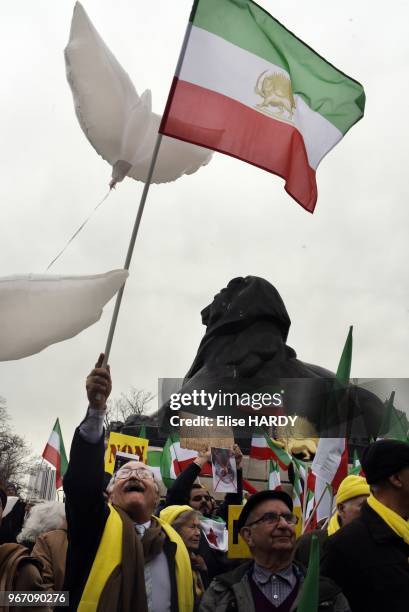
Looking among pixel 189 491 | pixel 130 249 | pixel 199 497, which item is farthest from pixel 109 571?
pixel 199 497

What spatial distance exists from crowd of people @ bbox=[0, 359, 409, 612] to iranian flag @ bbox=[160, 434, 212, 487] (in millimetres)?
5618

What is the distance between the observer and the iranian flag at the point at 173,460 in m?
9.50

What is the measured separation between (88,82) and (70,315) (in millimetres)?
1408

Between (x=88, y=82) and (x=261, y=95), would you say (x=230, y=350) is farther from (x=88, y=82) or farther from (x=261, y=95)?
(x=88, y=82)

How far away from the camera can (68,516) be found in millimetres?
3498

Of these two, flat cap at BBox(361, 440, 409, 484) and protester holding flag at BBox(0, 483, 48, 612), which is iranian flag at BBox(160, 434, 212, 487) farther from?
flat cap at BBox(361, 440, 409, 484)

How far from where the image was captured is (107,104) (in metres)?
4.30

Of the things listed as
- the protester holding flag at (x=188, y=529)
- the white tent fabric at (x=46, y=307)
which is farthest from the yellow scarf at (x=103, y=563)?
the protester holding flag at (x=188, y=529)

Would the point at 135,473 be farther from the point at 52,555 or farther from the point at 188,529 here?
the point at 188,529

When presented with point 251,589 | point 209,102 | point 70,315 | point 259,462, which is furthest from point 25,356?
point 259,462

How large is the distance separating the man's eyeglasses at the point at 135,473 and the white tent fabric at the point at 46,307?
2.60 feet

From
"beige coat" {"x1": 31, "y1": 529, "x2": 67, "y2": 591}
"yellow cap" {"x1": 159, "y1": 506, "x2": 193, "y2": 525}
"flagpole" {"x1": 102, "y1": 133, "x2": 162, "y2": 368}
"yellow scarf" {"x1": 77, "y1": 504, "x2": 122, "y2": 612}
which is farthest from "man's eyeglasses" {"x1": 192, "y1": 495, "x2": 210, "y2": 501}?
"flagpole" {"x1": 102, "y1": 133, "x2": 162, "y2": 368}

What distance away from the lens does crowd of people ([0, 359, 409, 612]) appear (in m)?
3.18

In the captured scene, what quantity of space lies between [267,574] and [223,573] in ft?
1.05
